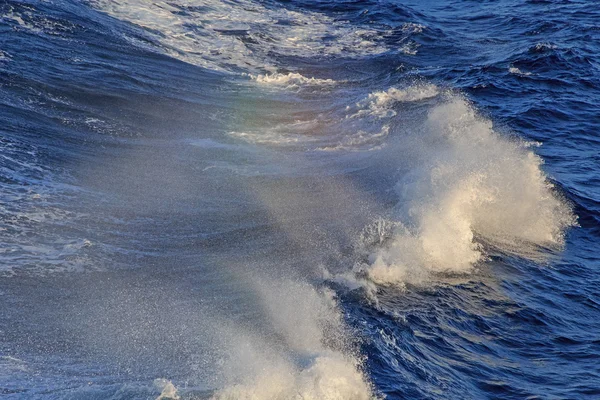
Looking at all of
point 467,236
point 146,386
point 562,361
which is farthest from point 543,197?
point 146,386

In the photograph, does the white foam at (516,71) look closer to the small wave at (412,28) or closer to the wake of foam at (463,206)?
the small wave at (412,28)

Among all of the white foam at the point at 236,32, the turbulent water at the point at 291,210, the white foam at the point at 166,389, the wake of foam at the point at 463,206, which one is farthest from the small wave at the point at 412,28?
the white foam at the point at 166,389

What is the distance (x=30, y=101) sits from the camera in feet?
54.4

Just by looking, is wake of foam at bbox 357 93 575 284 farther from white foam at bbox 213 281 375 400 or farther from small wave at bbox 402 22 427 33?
small wave at bbox 402 22 427 33

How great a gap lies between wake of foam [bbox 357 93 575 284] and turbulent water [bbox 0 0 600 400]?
0.05 metres

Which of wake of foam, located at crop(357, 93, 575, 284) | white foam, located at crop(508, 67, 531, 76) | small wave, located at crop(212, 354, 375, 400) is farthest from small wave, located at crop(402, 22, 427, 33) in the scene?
small wave, located at crop(212, 354, 375, 400)

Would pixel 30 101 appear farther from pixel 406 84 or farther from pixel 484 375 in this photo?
pixel 484 375

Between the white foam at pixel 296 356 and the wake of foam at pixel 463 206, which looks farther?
the wake of foam at pixel 463 206

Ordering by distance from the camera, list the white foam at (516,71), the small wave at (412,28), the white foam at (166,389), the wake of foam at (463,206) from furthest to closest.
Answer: the small wave at (412,28)
the white foam at (516,71)
the wake of foam at (463,206)
the white foam at (166,389)

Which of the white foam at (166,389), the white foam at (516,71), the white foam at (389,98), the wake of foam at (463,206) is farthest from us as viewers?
the white foam at (516,71)

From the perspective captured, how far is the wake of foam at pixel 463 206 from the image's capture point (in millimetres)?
12430

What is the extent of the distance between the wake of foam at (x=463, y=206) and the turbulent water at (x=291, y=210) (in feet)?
0.17

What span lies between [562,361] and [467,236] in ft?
10.7

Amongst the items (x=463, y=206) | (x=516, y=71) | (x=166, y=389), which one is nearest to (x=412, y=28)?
(x=516, y=71)
